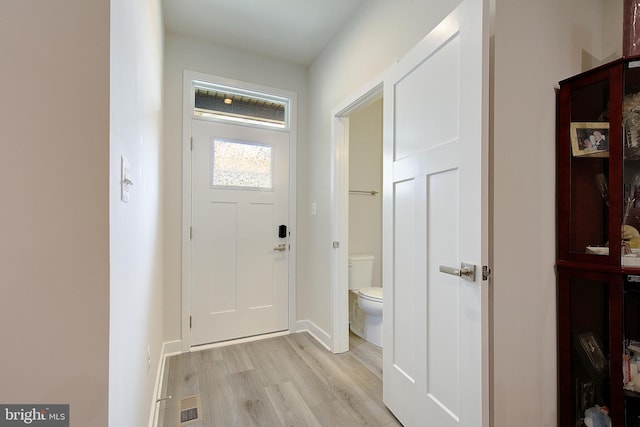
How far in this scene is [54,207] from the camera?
63 cm

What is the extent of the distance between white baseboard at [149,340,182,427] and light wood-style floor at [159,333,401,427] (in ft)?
0.14

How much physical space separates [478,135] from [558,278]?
89cm

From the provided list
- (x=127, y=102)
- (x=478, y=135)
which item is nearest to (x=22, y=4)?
(x=127, y=102)

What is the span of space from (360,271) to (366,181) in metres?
1.07

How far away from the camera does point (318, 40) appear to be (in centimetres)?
261

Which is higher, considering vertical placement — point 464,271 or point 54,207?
point 54,207

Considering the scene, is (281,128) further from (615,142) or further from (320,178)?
(615,142)

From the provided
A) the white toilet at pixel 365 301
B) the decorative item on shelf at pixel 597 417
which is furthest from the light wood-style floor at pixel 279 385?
the decorative item on shelf at pixel 597 417

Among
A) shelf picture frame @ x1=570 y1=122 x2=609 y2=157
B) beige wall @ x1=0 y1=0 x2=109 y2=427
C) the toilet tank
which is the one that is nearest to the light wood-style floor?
the toilet tank

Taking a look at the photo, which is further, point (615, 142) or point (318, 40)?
point (318, 40)

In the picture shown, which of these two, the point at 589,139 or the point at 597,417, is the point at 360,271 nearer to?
the point at 597,417

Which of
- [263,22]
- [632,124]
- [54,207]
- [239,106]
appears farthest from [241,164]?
[632,124]

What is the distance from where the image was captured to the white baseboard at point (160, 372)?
5.25 feet

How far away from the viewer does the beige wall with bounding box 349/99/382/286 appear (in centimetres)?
330
